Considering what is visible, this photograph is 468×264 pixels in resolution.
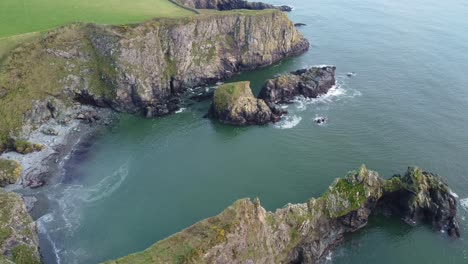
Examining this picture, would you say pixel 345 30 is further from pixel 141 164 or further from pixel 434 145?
pixel 141 164

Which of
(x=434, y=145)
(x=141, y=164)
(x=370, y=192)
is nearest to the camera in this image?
(x=370, y=192)

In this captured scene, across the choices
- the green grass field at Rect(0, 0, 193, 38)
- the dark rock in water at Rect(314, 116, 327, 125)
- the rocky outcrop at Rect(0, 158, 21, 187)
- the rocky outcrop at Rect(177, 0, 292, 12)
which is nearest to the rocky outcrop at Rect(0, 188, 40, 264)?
the rocky outcrop at Rect(0, 158, 21, 187)

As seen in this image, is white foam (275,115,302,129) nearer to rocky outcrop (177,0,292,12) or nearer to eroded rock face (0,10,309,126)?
eroded rock face (0,10,309,126)

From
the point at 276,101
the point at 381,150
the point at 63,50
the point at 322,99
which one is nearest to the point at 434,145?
the point at 381,150

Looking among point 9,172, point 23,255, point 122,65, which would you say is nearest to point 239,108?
point 122,65

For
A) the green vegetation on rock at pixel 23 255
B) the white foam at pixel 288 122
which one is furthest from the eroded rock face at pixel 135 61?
the green vegetation on rock at pixel 23 255
